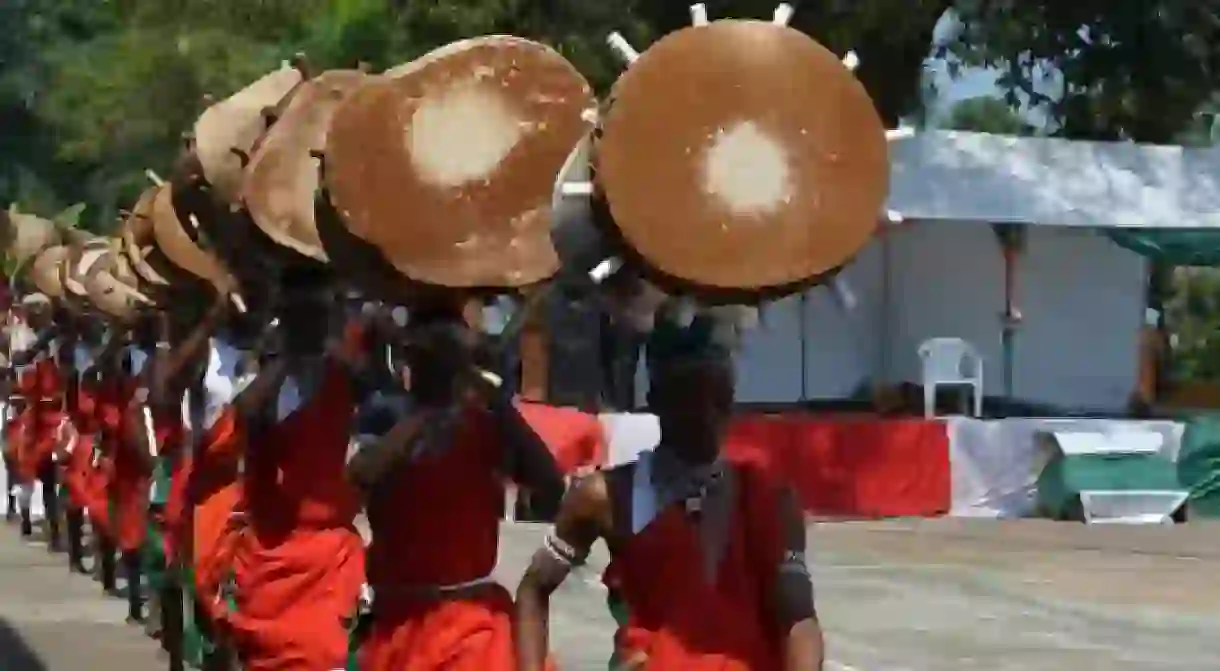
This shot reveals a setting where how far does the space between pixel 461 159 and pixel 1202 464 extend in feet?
44.1

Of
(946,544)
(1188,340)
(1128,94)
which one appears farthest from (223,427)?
(1188,340)

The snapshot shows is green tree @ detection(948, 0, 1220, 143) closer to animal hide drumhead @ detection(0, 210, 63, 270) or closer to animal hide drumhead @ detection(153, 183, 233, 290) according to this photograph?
animal hide drumhead @ detection(0, 210, 63, 270)

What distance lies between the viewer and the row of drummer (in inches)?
157

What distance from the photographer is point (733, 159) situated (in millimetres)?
3898

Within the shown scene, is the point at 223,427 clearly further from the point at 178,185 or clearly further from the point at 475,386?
the point at 475,386

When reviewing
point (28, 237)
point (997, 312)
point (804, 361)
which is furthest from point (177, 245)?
point (997, 312)

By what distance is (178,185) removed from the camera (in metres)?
7.27

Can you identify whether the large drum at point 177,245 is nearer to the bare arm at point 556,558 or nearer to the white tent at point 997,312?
the bare arm at point 556,558

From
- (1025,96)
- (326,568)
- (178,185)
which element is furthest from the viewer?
(1025,96)

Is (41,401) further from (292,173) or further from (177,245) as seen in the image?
(292,173)

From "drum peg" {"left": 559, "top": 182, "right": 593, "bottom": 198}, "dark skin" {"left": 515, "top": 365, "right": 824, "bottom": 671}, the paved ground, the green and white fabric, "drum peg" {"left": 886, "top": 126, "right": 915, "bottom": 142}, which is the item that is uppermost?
"drum peg" {"left": 886, "top": 126, "right": 915, "bottom": 142}

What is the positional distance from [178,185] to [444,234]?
2636 mm

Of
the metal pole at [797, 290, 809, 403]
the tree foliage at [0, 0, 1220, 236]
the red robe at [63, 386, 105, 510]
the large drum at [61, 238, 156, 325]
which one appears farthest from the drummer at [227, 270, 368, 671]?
the metal pole at [797, 290, 809, 403]

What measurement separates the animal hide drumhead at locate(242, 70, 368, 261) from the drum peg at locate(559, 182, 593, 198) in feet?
6.65
